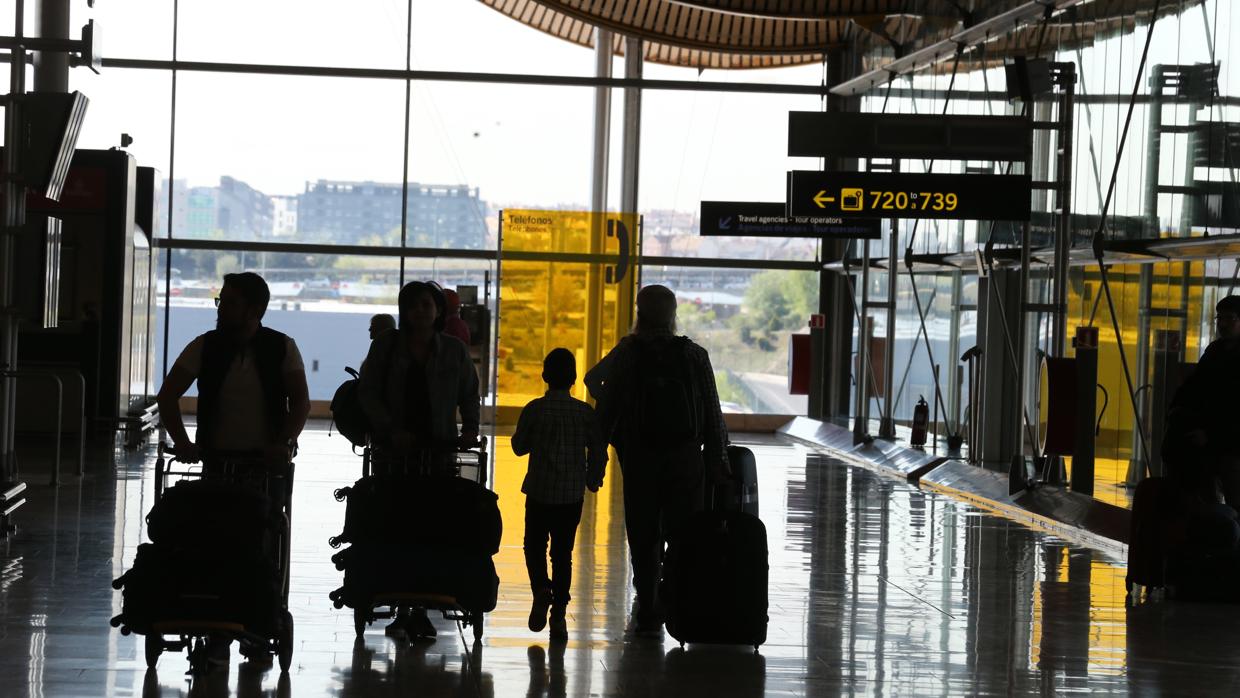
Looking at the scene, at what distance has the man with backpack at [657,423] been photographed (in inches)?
256

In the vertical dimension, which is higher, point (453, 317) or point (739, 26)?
point (739, 26)

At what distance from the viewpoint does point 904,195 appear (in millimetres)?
12680

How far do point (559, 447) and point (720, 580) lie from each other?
85cm

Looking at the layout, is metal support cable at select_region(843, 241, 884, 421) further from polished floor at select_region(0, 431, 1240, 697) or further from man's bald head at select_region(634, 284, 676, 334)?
man's bald head at select_region(634, 284, 676, 334)

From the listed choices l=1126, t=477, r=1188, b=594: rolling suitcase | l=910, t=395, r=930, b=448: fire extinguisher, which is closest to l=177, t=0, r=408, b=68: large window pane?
l=910, t=395, r=930, b=448: fire extinguisher

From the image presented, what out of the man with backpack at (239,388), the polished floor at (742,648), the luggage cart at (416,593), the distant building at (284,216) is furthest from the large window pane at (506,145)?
the man with backpack at (239,388)

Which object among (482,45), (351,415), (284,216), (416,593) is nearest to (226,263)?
(284,216)

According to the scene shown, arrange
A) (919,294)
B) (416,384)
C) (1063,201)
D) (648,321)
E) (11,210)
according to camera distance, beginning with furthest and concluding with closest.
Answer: (919,294) → (1063,201) → (11,210) → (648,321) → (416,384)

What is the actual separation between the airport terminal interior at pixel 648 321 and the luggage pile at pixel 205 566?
1cm

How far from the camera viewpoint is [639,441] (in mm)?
6605

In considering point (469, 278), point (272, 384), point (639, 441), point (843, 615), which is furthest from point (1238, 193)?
point (469, 278)

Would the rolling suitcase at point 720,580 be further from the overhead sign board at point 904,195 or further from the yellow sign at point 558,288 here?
the yellow sign at point 558,288

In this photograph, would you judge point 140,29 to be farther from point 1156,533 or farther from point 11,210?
point 1156,533

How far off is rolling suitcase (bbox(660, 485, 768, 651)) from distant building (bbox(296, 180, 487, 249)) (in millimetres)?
15597
